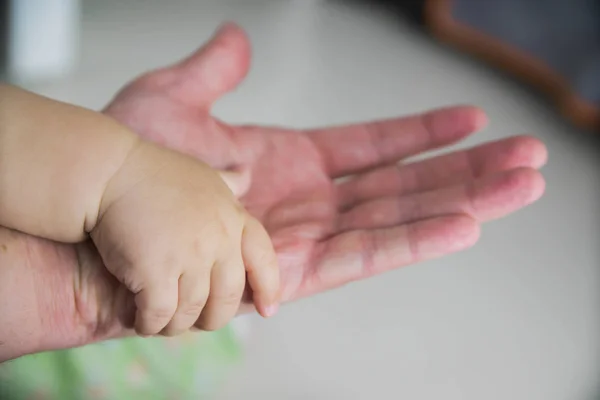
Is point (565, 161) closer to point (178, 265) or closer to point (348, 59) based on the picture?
point (348, 59)

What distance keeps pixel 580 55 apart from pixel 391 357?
98 centimetres

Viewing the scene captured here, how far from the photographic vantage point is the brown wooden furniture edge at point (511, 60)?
5.58 ft

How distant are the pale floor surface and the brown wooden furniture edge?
0.04 m

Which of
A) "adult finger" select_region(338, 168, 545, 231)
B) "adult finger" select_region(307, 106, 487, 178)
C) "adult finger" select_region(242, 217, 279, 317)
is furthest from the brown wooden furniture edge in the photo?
"adult finger" select_region(242, 217, 279, 317)

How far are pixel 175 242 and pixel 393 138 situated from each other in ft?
1.20

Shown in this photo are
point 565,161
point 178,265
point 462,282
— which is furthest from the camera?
point 565,161

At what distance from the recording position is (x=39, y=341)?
64 cm

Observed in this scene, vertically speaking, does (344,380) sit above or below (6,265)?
below

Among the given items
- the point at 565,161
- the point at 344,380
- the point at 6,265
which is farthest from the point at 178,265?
the point at 565,161

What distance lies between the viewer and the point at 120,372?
33.1 inches

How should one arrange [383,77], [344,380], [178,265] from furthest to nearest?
[383,77] → [344,380] → [178,265]

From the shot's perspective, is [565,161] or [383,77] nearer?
[565,161]

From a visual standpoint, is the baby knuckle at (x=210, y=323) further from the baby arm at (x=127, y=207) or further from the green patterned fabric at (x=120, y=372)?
the green patterned fabric at (x=120, y=372)

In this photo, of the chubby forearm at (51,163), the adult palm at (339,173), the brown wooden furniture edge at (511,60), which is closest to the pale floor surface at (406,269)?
the brown wooden furniture edge at (511,60)
